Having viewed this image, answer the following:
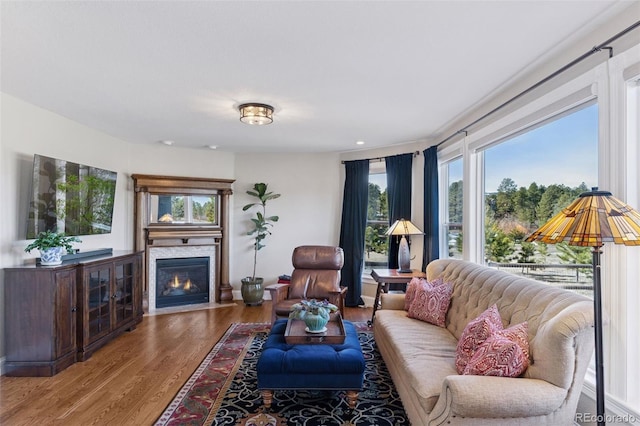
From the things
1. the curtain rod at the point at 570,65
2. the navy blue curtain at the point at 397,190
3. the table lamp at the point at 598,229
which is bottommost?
the table lamp at the point at 598,229

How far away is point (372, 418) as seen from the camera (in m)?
2.35

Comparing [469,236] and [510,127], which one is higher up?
[510,127]

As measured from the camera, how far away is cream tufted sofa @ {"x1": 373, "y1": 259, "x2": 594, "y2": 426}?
5.31 ft

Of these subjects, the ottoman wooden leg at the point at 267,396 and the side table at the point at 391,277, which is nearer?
the ottoman wooden leg at the point at 267,396

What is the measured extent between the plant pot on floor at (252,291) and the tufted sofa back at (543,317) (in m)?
3.30

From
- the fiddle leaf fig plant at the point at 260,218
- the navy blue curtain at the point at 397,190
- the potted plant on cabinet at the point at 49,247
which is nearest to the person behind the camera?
the potted plant on cabinet at the point at 49,247

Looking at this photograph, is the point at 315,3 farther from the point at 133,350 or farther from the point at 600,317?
the point at 133,350

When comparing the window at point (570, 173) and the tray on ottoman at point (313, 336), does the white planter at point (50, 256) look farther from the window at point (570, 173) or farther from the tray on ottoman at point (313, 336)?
the window at point (570, 173)

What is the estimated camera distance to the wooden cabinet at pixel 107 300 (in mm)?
3363

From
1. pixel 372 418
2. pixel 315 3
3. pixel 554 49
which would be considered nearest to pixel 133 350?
pixel 372 418

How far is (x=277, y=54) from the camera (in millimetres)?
2330

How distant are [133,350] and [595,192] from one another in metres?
4.15

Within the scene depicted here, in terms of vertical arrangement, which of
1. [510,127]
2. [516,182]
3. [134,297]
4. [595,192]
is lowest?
[134,297]

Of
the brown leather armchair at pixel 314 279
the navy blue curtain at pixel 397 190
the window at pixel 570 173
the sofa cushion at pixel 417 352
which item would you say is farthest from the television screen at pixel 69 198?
the window at pixel 570 173
